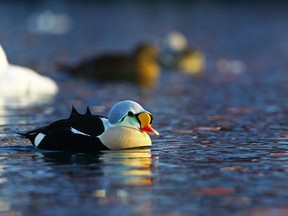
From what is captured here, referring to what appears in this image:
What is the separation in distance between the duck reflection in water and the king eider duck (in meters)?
0.08

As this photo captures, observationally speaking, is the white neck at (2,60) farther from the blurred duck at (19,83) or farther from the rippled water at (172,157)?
the rippled water at (172,157)

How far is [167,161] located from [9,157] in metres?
1.59

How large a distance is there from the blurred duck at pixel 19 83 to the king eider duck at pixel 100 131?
6.79 m

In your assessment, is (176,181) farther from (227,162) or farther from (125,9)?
(125,9)

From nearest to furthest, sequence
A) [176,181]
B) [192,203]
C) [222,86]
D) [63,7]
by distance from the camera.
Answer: [192,203], [176,181], [222,86], [63,7]

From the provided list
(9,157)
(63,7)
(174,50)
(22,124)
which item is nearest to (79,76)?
(174,50)

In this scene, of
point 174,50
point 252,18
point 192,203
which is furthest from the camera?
point 252,18

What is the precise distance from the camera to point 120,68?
84.0 ft

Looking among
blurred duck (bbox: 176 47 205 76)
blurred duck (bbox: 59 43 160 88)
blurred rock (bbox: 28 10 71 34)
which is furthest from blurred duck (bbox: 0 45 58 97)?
blurred rock (bbox: 28 10 71 34)

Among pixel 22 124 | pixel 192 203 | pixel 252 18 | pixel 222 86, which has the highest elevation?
pixel 252 18

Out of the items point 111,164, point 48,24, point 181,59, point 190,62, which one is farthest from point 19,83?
point 48,24

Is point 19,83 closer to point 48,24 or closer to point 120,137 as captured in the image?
point 120,137

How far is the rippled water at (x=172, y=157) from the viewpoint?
891cm

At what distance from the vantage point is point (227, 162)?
10.9 m
